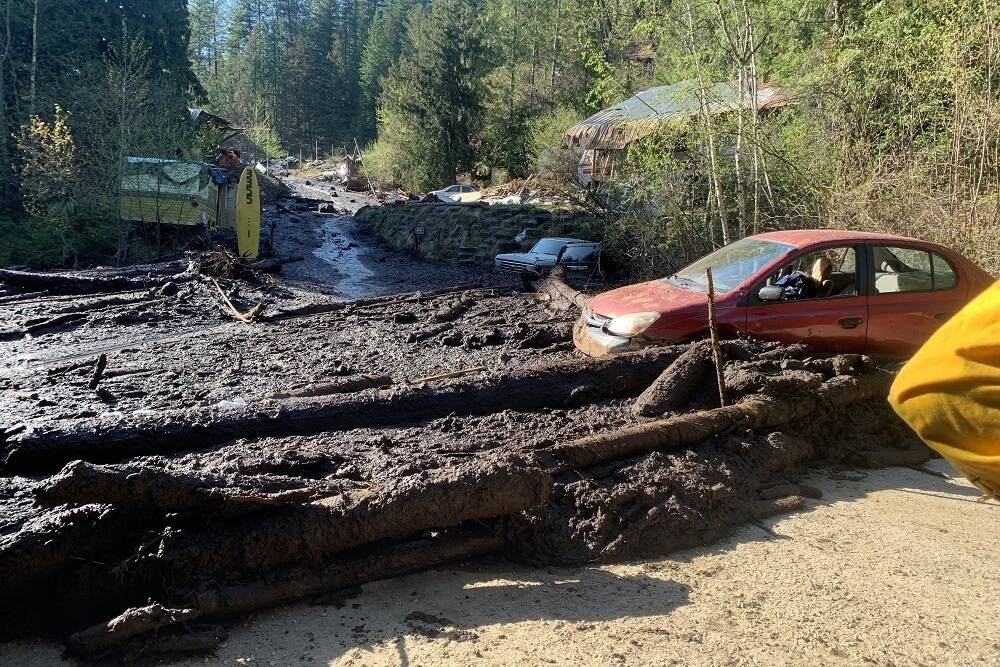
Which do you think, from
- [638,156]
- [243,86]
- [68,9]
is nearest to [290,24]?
[243,86]

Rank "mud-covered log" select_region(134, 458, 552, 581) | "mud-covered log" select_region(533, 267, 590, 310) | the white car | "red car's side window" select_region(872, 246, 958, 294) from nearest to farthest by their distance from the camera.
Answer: "mud-covered log" select_region(134, 458, 552, 581)
"red car's side window" select_region(872, 246, 958, 294)
"mud-covered log" select_region(533, 267, 590, 310)
the white car

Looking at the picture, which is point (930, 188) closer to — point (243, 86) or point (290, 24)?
point (243, 86)

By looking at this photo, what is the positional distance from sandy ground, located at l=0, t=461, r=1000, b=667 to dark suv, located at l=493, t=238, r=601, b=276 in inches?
464

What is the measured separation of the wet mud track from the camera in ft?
12.3

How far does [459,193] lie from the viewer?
43000 mm

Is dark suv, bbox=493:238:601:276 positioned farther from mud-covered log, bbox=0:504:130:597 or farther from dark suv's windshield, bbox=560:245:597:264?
mud-covered log, bbox=0:504:130:597

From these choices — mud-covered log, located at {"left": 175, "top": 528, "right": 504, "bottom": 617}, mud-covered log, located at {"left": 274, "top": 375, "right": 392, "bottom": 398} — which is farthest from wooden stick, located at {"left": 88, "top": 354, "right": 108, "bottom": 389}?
mud-covered log, located at {"left": 175, "top": 528, "right": 504, "bottom": 617}

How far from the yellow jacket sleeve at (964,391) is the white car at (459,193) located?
39.2m

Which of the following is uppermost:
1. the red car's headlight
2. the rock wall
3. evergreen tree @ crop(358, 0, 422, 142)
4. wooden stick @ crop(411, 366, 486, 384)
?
evergreen tree @ crop(358, 0, 422, 142)

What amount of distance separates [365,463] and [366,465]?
Answer: 1.8 inches

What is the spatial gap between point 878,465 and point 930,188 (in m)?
6.29

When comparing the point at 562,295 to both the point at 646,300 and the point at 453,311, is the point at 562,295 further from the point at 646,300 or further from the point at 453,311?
the point at 646,300

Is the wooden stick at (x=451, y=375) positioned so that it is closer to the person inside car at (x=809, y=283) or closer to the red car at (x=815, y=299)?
the red car at (x=815, y=299)

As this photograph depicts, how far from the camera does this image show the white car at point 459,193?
134ft
